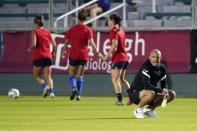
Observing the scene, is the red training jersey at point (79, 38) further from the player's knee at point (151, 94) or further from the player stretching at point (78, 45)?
the player's knee at point (151, 94)

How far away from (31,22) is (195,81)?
5958 mm

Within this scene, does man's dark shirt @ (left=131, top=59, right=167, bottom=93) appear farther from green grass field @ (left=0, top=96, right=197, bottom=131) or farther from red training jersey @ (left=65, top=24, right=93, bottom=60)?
red training jersey @ (left=65, top=24, right=93, bottom=60)

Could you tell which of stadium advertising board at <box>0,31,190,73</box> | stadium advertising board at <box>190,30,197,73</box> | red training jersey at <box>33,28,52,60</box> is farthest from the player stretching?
stadium advertising board at <box>190,30,197,73</box>

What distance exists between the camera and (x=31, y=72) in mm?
22500

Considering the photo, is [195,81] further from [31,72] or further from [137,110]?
[137,110]

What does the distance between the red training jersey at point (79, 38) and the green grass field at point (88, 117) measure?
63.2 inches

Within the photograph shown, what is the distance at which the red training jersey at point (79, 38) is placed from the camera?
19.2 meters

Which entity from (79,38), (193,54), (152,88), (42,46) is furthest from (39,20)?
(152,88)

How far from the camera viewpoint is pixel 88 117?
1370 centimetres

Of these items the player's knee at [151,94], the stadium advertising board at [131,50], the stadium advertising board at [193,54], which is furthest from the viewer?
the stadium advertising board at [131,50]

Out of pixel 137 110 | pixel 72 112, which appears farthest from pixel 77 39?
pixel 137 110

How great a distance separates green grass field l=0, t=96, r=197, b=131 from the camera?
37.7 ft

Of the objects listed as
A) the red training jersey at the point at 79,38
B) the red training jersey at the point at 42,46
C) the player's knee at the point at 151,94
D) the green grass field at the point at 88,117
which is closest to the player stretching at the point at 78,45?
the red training jersey at the point at 79,38

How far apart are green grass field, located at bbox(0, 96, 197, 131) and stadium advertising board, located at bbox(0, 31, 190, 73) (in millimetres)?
3344
